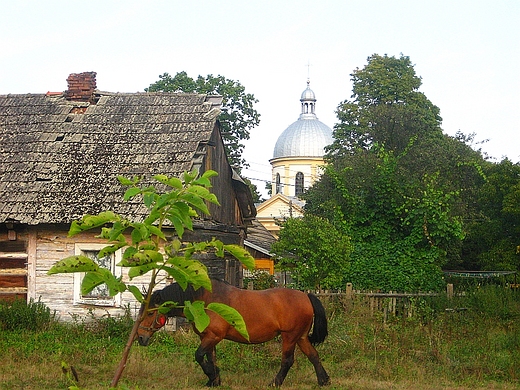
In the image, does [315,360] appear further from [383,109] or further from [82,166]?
[383,109]

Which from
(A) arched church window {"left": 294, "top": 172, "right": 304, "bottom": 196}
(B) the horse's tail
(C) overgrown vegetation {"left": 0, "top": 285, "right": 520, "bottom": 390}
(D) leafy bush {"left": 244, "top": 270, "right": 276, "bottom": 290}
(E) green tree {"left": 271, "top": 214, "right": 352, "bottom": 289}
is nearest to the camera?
(B) the horse's tail

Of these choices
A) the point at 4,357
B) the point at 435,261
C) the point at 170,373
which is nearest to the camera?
the point at 170,373

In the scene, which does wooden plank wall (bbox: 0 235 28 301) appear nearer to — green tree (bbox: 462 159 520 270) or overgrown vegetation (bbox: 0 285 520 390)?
overgrown vegetation (bbox: 0 285 520 390)

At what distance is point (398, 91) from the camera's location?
3766 centimetres

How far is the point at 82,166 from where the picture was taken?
1529cm

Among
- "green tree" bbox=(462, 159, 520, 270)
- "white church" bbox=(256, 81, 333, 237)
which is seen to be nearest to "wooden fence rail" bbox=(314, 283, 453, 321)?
"green tree" bbox=(462, 159, 520, 270)

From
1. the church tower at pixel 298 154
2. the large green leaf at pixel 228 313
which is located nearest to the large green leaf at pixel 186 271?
the large green leaf at pixel 228 313

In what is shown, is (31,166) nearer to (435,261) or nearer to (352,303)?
(352,303)

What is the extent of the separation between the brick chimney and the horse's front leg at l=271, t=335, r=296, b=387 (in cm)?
1045

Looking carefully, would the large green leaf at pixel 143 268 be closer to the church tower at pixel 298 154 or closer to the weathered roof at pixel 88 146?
the weathered roof at pixel 88 146

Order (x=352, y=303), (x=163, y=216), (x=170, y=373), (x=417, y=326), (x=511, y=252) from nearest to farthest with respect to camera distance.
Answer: (x=163, y=216), (x=170, y=373), (x=417, y=326), (x=352, y=303), (x=511, y=252)

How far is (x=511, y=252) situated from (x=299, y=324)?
15.4 m

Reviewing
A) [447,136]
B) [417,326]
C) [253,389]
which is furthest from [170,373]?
[447,136]

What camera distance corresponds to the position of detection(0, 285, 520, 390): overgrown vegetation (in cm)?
966
